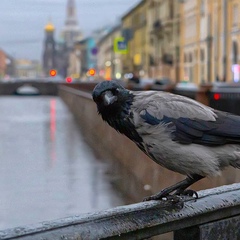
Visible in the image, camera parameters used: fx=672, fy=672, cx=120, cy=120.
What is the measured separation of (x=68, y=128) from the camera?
26.2 metres

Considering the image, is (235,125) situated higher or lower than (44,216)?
higher

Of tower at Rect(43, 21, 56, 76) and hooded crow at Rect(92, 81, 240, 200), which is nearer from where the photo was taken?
hooded crow at Rect(92, 81, 240, 200)

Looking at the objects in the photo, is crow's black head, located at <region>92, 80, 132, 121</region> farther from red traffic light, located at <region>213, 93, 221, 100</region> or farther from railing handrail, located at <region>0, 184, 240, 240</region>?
red traffic light, located at <region>213, 93, 221, 100</region>

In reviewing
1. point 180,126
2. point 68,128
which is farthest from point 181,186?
point 68,128

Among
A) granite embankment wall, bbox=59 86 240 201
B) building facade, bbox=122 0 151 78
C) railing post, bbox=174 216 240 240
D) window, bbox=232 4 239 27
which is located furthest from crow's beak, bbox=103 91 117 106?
building facade, bbox=122 0 151 78

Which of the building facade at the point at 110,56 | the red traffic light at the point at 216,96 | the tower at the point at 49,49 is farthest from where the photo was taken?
the tower at the point at 49,49

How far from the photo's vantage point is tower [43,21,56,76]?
178 m

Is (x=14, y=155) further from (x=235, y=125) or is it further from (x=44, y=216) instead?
(x=235, y=125)

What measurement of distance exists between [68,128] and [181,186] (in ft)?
74.5

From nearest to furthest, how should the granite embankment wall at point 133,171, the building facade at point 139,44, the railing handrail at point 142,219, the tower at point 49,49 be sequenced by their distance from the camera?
1. the railing handrail at point 142,219
2. the granite embankment wall at point 133,171
3. the building facade at point 139,44
4. the tower at point 49,49

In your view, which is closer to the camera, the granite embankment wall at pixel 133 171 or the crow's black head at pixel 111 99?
the crow's black head at pixel 111 99

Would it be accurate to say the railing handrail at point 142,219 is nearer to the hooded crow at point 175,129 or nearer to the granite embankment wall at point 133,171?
the hooded crow at point 175,129

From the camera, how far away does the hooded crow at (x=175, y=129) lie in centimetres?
341

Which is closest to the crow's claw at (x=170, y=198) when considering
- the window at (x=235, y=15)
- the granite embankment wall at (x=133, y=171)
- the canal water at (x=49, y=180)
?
the granite embankment wall at (x=133, y=171)
